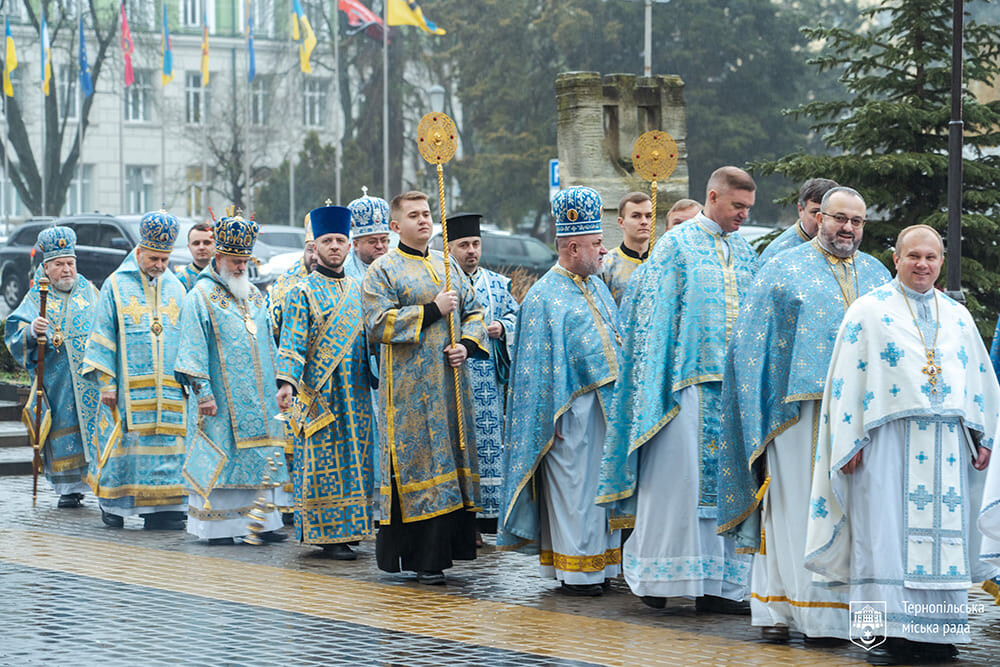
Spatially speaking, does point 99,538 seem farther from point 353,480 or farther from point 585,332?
point 585,332

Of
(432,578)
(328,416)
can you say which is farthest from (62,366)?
(432,578)

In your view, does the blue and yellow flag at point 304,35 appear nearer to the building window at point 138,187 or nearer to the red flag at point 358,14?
the red flag at point 358,14

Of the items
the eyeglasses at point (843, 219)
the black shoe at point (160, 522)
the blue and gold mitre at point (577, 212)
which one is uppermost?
the blue and gold mitre at point (577, 212)

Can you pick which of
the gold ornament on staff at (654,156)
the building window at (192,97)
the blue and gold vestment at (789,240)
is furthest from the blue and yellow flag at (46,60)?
the blue and gold vestment at (789,240)

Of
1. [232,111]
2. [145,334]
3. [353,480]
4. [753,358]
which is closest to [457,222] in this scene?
[353,480]

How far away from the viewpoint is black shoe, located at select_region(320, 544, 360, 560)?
995cm

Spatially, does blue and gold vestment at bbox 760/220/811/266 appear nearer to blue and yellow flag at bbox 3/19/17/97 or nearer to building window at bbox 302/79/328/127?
blue and yellow flag at bbox 3/19/17/97

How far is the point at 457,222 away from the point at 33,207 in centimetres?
4222

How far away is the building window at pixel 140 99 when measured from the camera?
51219mm

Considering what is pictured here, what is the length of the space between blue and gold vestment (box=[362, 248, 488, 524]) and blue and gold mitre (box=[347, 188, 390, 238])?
4.03ft

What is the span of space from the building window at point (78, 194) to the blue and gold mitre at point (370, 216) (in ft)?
145

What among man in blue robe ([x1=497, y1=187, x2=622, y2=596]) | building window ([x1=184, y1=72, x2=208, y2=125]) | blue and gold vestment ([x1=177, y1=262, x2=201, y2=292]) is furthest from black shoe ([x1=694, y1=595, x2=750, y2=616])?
building window ([x1=184, y1=72, x2=208, y2=125])

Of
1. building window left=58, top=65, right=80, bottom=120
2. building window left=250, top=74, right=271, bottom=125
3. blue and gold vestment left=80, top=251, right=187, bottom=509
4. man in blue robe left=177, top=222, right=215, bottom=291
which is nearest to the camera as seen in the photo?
blue and gold vestment left=80, top=251, right=187, bottom=509

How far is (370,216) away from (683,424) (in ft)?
10.6
